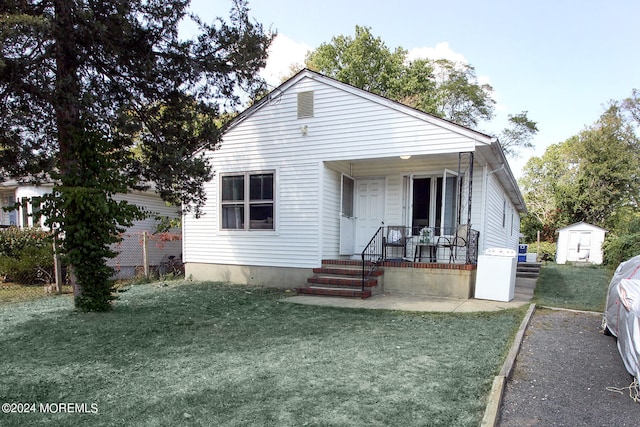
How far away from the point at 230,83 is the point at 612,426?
728 cm

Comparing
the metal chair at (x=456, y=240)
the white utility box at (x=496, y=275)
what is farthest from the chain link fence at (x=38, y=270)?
the white utility box at (x=496, y=275)

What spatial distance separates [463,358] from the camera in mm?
4051

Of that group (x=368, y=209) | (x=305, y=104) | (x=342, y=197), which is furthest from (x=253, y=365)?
(x=305, y=104)

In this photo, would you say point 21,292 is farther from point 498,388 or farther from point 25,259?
point 498,388

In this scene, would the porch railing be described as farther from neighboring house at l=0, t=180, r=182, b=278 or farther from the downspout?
neighboring house at l=0, t=180, r=182, b=278

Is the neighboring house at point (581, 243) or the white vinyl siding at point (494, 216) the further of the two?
the neighboring house at point (581, 243)

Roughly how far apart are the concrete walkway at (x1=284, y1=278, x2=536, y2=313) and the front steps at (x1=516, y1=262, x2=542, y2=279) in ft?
16.9

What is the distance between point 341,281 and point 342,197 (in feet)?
7.85

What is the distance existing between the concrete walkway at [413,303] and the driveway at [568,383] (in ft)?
4.73

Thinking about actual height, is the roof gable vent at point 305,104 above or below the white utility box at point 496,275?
above

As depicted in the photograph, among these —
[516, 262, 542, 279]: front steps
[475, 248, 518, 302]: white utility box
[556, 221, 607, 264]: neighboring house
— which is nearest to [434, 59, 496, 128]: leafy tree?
[556, 221, 607, 264]: neighboring house

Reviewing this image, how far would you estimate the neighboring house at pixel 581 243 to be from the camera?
22864 mm

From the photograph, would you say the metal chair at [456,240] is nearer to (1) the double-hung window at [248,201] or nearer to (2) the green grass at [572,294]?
(2) the green grass at [572,294]

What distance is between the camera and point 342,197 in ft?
31.9
